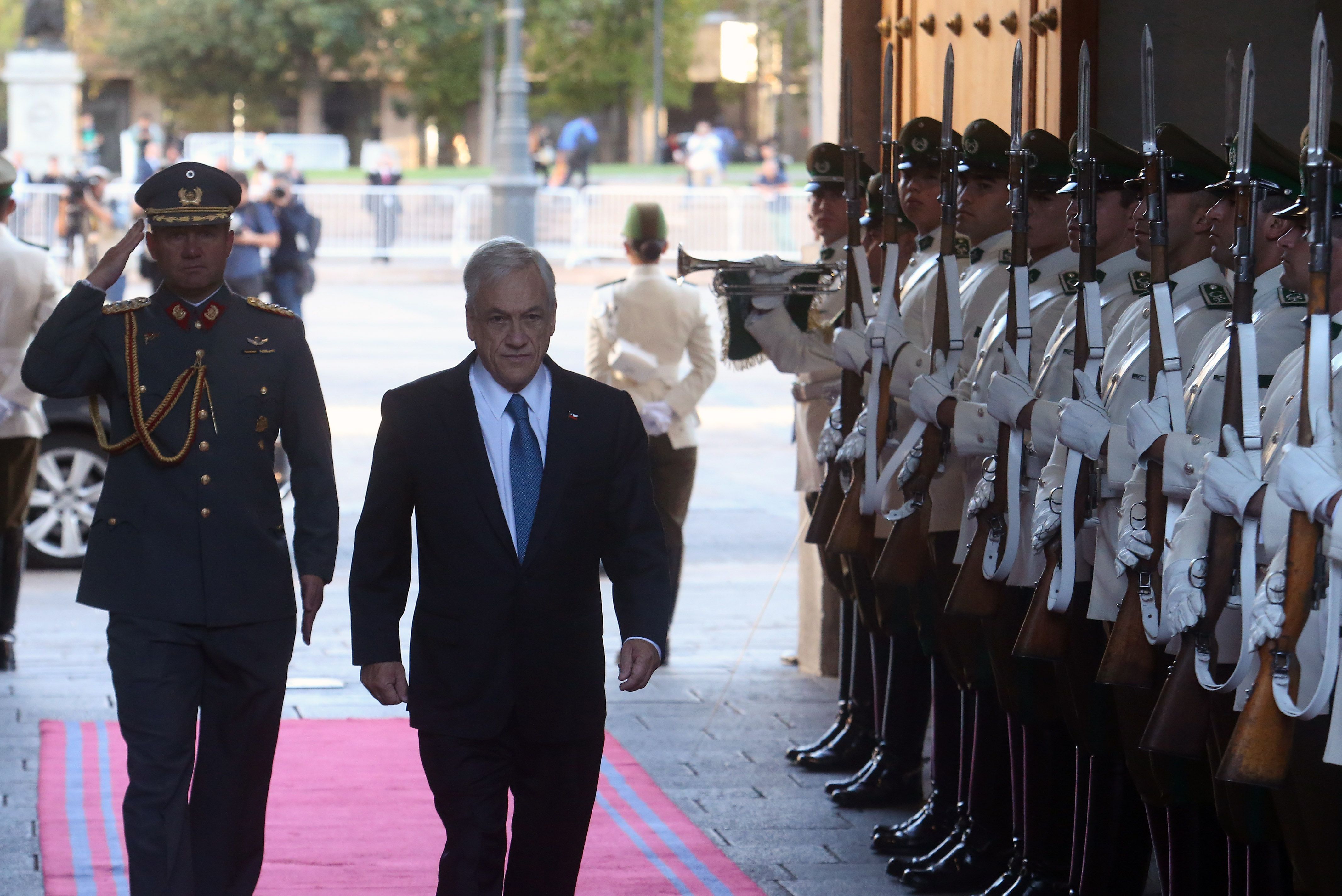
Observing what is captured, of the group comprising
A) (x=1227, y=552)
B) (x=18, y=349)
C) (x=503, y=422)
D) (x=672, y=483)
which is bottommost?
(x=672, y=483)

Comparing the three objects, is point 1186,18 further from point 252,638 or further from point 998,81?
point 252,638

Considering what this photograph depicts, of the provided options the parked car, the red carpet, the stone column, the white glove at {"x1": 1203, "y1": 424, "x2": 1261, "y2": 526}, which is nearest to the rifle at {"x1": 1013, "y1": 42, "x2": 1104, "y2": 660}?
the white glove at {"x1": 1203, "y1": 424, "x2": 1261, "y2": 526}

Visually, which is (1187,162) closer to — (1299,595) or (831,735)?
(1299,595)

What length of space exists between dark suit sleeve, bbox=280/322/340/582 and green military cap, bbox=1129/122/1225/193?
2.04 meters

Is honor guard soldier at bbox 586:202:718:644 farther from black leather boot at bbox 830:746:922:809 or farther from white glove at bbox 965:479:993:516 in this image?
white glove at bbox 965:479:993:516

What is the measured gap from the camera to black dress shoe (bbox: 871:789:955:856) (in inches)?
238

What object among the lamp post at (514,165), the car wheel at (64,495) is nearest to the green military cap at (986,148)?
the car wheel at (64,495)

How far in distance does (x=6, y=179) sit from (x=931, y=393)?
3.84m

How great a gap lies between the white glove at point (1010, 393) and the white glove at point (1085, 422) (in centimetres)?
32

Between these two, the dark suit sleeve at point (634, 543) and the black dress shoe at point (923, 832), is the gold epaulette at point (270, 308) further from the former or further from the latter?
the black dress shoe at point (923, 832)

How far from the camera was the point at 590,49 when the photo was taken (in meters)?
51.6

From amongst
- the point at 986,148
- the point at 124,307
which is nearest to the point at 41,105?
the point at 986,148

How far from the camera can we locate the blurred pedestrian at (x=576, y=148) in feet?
118

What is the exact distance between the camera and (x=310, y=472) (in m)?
5.00
